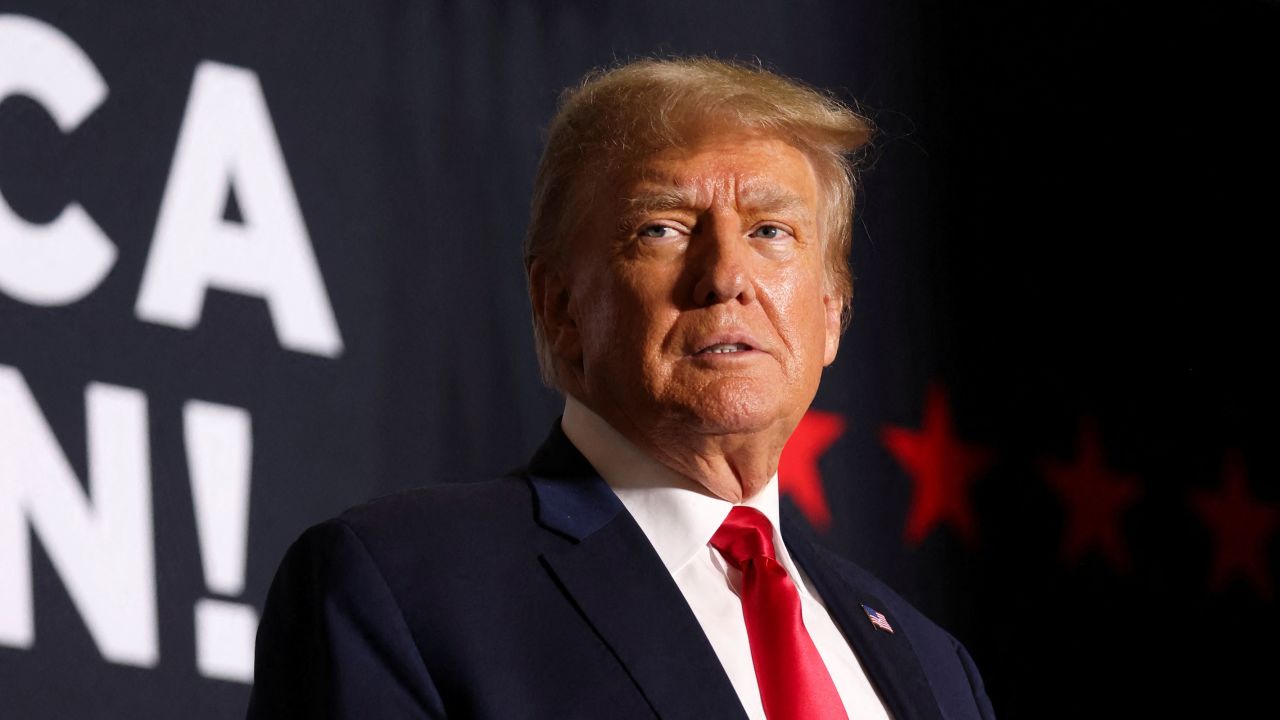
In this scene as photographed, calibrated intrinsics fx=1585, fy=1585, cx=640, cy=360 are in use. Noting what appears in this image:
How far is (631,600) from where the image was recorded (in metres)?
1.34

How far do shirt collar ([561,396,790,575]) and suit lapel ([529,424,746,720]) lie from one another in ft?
0.09

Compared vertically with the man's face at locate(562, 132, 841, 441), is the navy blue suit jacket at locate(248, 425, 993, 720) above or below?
below

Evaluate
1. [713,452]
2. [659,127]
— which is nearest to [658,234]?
[659,127]

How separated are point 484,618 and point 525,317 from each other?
124cm

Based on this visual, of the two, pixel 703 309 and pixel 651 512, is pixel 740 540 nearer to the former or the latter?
pixel 651 512

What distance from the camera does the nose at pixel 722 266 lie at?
1.47m

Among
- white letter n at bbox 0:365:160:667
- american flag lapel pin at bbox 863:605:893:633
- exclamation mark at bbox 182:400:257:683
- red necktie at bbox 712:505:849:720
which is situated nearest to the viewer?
red necktie at bbox 712:505:849:720

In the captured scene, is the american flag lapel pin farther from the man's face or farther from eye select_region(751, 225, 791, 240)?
eye select_region(751, 225, 791, 240)

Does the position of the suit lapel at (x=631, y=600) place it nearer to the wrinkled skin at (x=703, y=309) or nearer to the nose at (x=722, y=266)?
the wrinkled skin at (x=703, y=309)

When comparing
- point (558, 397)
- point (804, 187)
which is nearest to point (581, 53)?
point (558, 397)

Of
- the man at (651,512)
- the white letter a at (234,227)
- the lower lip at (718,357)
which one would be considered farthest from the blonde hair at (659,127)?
the white letter a at (234,227)

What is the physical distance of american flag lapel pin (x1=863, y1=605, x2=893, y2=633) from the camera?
5.24 ft

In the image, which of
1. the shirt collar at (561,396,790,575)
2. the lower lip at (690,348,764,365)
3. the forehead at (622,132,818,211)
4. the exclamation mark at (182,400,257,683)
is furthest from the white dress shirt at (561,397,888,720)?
the exclamation mark at (182,400,257,683)

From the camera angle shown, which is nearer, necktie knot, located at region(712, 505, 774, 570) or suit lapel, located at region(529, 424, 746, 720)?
suit lapel, located at region(529, 424, 746, 720)
